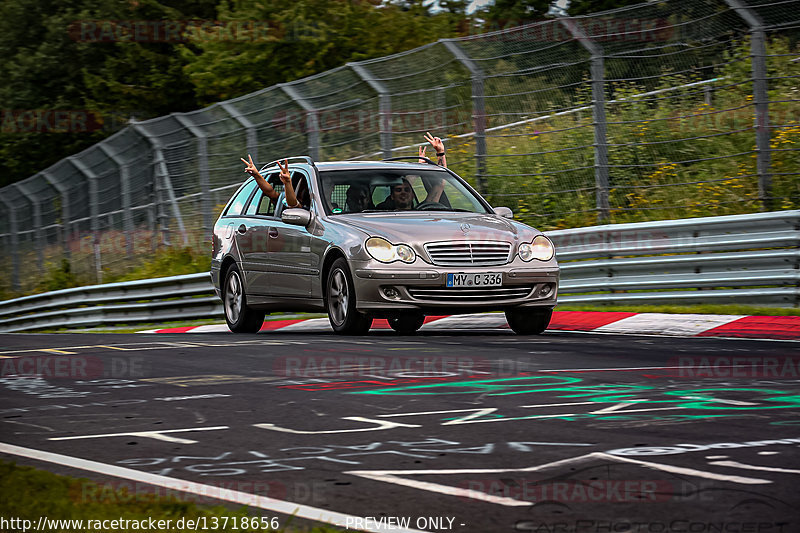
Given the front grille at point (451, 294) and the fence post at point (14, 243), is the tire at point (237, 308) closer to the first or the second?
the front grille at point (451, 294)

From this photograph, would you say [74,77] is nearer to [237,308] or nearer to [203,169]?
[203,169]

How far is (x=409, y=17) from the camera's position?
44.0 meters

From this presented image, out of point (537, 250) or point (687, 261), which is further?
point (687, 261)

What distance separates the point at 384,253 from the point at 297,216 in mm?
1447

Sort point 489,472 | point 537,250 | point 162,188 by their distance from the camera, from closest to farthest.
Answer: point 489,472
point 537,250
point 162,188

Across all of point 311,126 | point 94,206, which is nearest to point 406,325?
point 311,126

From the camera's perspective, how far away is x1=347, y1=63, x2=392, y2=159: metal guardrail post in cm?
1688

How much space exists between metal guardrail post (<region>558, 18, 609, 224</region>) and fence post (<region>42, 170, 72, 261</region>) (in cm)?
1366

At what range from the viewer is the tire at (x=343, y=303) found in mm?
11039

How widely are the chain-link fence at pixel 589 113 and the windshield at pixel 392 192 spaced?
8.96ft

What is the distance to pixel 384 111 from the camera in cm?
1689

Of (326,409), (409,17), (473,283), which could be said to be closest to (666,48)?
(473,283)

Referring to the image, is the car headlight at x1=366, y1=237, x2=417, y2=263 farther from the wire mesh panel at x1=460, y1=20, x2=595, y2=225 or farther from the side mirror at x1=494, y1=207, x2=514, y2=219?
the wire mesh panel at x1=460, y1=20, x2=595, y2=225

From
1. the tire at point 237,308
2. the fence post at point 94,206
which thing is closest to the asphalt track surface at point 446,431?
the tire at point 237,308
